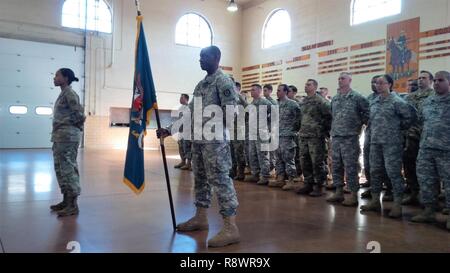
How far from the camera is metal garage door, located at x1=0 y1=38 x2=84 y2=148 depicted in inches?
446

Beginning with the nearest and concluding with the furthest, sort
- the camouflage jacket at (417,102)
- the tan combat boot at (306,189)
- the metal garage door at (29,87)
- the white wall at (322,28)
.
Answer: the camouflage jacket at (417,102) < the tan combat boot at (306,189) < the white wall at (322,28) < the metal garage door at (29,87)

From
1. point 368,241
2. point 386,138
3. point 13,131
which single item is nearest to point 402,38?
point 386,138

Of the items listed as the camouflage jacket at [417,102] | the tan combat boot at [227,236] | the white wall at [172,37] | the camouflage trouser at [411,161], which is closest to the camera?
the tan combat boot at [227,236]

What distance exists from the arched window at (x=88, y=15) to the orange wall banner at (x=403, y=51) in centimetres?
854

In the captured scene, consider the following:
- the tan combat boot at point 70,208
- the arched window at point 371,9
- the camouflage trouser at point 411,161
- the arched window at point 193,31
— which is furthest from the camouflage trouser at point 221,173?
the arched window at point 193,31

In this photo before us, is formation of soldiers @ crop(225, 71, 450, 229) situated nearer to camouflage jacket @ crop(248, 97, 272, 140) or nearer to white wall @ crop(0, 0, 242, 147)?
camouflage jacket @ crop(248, 97, 272, 140)

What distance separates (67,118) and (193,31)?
436 inches

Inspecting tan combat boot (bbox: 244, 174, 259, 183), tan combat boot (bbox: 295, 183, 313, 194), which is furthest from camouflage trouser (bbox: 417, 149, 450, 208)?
tan combat boot (bbox: 244, 174, 259, 183)

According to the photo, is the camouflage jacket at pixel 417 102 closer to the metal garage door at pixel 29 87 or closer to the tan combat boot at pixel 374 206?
the tan combat boot at pixel 374 206

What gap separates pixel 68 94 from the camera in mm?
3693

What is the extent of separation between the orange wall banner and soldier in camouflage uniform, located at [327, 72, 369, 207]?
5252 millimetres

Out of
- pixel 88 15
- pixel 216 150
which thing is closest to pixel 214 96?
pixel 216 150

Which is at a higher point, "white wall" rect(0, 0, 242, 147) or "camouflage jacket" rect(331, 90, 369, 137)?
"white wall" rect(0, 0, 242, 147)

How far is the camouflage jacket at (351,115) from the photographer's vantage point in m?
4.32
